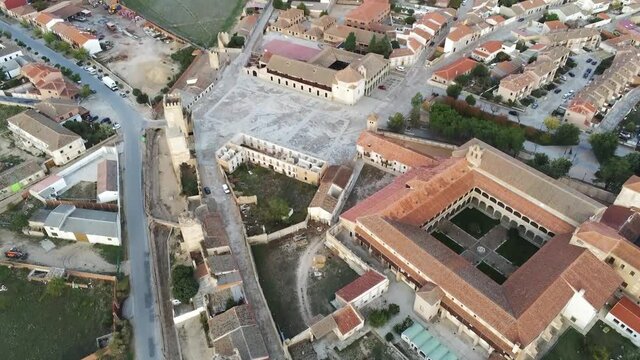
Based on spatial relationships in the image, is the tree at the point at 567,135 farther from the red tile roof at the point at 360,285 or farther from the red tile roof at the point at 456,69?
the red tile roof at the point at 360,285

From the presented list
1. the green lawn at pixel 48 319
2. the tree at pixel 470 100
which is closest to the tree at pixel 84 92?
the green lawn at pixel 48 319

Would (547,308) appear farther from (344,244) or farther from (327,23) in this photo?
(327,23)

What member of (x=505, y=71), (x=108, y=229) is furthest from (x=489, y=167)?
(x=108, y=229)

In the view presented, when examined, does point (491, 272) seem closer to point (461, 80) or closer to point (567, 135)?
point (567, 135)

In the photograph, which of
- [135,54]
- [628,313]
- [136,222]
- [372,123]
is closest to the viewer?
[628,313]

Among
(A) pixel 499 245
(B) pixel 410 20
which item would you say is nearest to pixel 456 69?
(B) pixel 410 20
